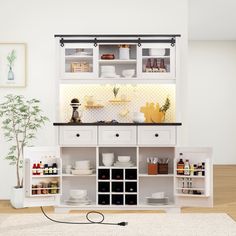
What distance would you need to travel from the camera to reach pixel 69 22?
243 inches

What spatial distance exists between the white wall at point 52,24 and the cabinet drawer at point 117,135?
86cm

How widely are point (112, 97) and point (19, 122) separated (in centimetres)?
113

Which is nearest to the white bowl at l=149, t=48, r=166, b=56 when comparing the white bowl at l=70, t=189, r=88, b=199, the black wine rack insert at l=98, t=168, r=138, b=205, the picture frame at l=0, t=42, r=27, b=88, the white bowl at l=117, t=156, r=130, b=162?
the white bowl at l=117, t=156, r=130, b=162

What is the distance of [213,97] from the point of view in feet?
34.6

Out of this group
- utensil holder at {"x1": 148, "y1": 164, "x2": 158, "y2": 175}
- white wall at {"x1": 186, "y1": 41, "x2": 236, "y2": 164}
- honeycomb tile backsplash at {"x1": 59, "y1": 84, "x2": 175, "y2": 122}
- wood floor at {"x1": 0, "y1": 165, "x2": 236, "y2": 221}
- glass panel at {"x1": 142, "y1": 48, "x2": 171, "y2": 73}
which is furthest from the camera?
white wall at {"x1": 186, "y1": 41, "x2": 236, "y2": 164}

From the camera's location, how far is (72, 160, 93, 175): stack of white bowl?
223 inches

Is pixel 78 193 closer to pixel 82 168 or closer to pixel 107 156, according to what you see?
pixel 82 168

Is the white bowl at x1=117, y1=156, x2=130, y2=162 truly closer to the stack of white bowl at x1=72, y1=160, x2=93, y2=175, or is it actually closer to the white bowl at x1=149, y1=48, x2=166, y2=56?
the stack of white bowl at x1=72, y1=160, x2=93, y2=175

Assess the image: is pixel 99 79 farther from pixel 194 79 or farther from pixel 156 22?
pixel 194 79

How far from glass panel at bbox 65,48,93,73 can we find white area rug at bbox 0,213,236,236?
5.44 ft

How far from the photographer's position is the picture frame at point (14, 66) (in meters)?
6.21

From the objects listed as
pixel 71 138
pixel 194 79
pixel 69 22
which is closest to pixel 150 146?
pixel 71 138

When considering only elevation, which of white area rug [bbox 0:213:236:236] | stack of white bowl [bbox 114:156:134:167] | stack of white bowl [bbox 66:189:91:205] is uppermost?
stack of white bowl [bbox 114:156:134:167]

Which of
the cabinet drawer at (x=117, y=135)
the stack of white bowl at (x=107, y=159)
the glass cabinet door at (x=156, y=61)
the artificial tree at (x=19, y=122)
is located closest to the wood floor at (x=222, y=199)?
the artificial tree at (x=19, y=122)
